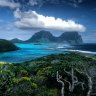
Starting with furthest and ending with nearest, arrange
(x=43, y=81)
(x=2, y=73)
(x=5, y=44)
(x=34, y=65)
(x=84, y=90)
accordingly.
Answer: (x=5, y=44), (x=34, y=65), (x=43, y=81), (x=84, y=90), (x=2, y=73)

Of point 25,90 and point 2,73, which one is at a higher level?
point 2,73

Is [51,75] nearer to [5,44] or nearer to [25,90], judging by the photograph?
[25,90]

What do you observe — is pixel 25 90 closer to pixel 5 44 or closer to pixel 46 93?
pixel 46 93

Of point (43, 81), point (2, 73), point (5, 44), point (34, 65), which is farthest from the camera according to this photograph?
point (5, 44)

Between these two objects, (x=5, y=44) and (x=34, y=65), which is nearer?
(x=34, y=65)

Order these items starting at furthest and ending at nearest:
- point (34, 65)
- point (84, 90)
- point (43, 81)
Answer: point (34, 65), point (43, 81), point (84, 90)

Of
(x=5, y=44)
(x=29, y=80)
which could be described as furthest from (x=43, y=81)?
(x=5, y=44)

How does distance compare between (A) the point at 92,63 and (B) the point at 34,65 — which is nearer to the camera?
(A) the point at 92,63

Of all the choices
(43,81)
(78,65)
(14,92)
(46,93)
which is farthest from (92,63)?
(14,92)

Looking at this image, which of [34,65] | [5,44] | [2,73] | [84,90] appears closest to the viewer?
[2,73]
